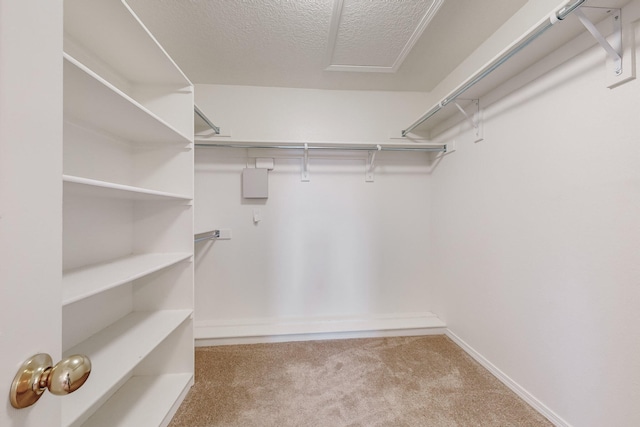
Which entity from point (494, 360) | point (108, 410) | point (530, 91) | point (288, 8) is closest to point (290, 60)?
point (288, 8)

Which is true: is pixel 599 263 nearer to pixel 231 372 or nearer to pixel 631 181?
pixel 631 181

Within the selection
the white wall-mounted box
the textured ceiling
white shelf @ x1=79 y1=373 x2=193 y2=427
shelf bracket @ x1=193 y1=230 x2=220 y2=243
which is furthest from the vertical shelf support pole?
white shelf @ x1=79 y1=373 x2=193 y2=427

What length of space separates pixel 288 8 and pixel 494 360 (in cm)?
258

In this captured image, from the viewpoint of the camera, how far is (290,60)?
1.75m

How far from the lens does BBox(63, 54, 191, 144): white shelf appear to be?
80 cm

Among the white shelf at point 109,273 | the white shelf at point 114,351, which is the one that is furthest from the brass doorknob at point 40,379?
the white shelf at point 114,351

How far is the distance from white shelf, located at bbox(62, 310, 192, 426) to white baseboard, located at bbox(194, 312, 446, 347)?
624 millimetres

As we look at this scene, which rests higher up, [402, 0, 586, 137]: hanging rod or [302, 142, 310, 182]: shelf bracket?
[402, 0, 586, 137]: hanging rod

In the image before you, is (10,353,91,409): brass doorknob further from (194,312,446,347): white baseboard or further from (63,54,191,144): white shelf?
(194,312,446,347): white baseboard

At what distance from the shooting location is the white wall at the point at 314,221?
2086mm

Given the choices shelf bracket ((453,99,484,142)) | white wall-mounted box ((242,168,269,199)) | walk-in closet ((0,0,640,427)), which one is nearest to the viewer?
walk-in closet ((0,0,640,427))

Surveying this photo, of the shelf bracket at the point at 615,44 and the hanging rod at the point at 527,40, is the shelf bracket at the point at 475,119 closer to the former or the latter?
the hanging rod at the point at 527,40

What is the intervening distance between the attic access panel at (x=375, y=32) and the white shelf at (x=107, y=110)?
119 centimetres

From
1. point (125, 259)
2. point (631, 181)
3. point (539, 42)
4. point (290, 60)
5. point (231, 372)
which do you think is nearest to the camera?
point (631, 181)
